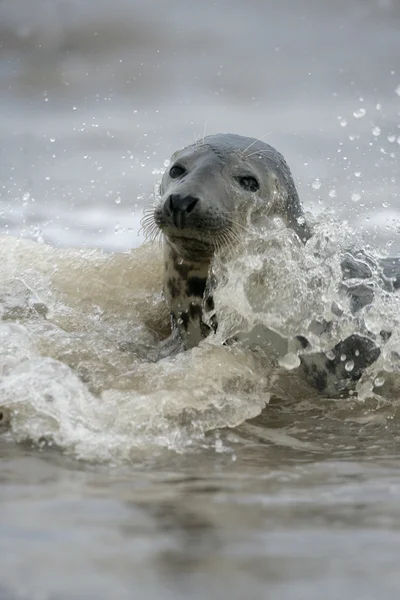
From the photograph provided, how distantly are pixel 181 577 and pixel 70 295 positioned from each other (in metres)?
3.01

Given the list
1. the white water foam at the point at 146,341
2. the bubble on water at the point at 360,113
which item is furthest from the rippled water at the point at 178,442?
the bubble on water at the point at 360,113

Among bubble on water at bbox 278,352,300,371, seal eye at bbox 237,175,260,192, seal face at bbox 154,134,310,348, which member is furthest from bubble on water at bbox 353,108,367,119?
bubble on water at bbox 278,352,300,371

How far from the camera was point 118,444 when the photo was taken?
99.7 inches

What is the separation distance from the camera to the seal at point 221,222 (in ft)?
11.4

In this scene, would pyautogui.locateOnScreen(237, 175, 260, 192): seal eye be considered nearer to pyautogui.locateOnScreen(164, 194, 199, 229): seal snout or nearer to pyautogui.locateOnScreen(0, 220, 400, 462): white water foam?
pyautogui.locateOnScreen(0, 220, 400, 462): white water foam

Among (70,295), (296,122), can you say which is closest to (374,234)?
(296,122)

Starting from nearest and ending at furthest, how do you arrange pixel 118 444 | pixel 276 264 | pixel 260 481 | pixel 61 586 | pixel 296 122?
pixel 61 586 → pixel 260 481 → pixel 118 444 → pixel 276 264 → pixel 296 122

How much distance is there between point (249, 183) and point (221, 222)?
351 mm

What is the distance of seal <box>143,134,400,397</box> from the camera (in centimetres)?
347

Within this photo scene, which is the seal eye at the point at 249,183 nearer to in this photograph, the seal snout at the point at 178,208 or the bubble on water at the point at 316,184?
the seal snout at the point at 178,208

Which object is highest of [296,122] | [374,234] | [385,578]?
[296,122]

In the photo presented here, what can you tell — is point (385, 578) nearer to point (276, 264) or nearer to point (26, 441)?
point (26, 441)

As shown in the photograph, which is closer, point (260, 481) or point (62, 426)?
point (260, 481)

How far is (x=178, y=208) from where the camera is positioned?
338 centimetres
